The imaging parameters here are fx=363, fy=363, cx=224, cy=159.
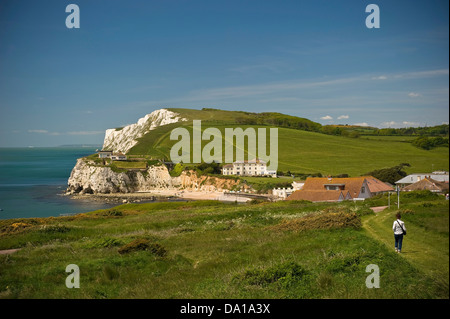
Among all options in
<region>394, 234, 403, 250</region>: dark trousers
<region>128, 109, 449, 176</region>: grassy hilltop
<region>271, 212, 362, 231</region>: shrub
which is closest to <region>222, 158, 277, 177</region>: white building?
<region>128, 109, 449, 176</region>: grassy hilltop

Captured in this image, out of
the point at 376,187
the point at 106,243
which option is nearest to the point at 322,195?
the point at 376,187

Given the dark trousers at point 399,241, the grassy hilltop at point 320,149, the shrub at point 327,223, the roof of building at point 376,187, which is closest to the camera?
the dark trousers at point 399,241

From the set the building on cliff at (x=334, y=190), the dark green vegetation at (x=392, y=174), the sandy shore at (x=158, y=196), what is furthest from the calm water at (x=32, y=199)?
the dark green vegetation at (x=392, y=174)

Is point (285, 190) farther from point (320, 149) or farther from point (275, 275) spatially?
point (275, 275)

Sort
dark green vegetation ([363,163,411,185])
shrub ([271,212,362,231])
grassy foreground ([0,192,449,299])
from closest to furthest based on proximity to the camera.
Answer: grassy foreground ([0,192,449,299]), shrub ([271,212,362,231]), dark green vegetation ([363,163,411,185])

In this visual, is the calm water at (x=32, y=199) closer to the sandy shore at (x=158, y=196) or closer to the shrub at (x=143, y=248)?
the sandy shore at (x=158, y=196)

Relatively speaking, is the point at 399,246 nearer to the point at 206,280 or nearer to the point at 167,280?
the point at 206,280

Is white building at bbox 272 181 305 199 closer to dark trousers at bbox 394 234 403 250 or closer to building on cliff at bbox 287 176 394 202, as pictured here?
building on cliff at bbox 287 176 394 202
